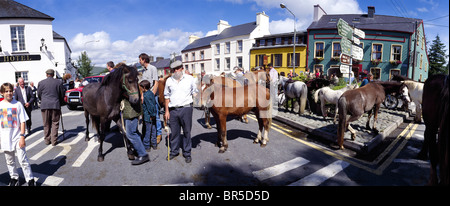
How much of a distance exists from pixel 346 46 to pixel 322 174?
5.66 m

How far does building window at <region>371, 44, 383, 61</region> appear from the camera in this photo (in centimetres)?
2759

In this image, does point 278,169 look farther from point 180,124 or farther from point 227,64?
point 227,64

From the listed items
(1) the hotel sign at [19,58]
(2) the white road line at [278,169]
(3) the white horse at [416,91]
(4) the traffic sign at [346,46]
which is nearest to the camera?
(2) the white road line at [278,169]

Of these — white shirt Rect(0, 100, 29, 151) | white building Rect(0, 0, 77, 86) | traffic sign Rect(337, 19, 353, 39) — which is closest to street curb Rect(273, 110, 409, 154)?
traffic sign Rect(337, 19, 353, 39)

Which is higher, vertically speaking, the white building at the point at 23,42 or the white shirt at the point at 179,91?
the white building at the point at 23,42

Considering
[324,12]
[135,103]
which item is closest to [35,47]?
[135,103]

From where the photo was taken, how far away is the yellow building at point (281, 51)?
3181 centimetres

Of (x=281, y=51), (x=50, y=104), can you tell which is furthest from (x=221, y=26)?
(x=50, y=104)

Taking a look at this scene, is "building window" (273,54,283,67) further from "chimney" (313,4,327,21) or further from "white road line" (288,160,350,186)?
"white road line" (288,160,350,186)

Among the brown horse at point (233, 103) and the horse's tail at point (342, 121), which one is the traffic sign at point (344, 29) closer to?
the horse's tail at point (342, 121)

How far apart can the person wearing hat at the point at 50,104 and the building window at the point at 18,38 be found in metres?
20.2

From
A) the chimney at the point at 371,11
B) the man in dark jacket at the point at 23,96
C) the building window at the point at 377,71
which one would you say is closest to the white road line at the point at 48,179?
the man in dark jacket at the point at 23,96

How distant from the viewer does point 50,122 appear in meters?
6.46
